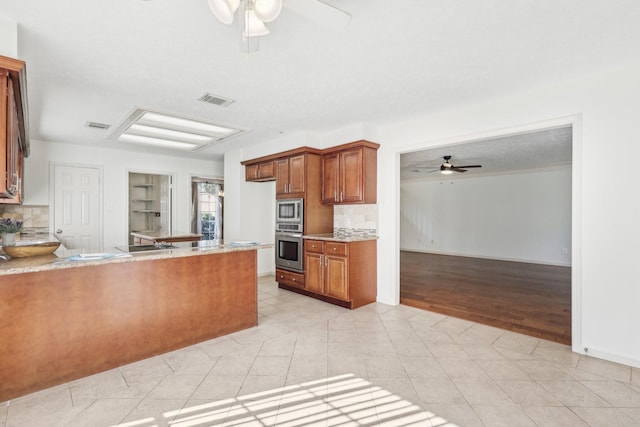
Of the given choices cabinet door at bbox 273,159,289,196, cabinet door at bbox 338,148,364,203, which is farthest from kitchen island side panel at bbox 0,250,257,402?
cabinet door at bbox 273,159,289,196

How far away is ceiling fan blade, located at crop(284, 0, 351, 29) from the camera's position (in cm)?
152

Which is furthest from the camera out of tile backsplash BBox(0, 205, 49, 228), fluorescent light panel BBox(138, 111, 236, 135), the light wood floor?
tile backsplash BBox(0, 205, 49, 228)

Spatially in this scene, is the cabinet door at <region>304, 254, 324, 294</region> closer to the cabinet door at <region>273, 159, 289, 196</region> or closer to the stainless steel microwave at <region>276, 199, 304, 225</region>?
the stainless steel microwave at <region>276, 199, 304, 225</region>

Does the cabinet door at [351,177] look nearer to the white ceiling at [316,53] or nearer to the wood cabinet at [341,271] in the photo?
the wood cabinet at [341,271]

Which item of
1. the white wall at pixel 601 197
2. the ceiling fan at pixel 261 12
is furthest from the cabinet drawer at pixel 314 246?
the ceiling fan at pixel 261 12

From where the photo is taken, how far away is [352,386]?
2268 millimetres

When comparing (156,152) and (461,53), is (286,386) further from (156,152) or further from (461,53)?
(156,152)

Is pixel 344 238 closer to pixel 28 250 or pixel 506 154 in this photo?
pixel 28 250

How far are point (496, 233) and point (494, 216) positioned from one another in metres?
0.45

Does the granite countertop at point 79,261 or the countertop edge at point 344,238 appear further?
the countertop edge at point 344,238

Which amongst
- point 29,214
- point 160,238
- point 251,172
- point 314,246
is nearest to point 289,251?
point 314,246

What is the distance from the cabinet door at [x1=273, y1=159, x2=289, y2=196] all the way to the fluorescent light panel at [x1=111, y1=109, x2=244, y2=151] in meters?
0.82

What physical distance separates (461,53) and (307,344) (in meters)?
2.77

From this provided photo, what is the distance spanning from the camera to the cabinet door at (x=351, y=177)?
4266mm
